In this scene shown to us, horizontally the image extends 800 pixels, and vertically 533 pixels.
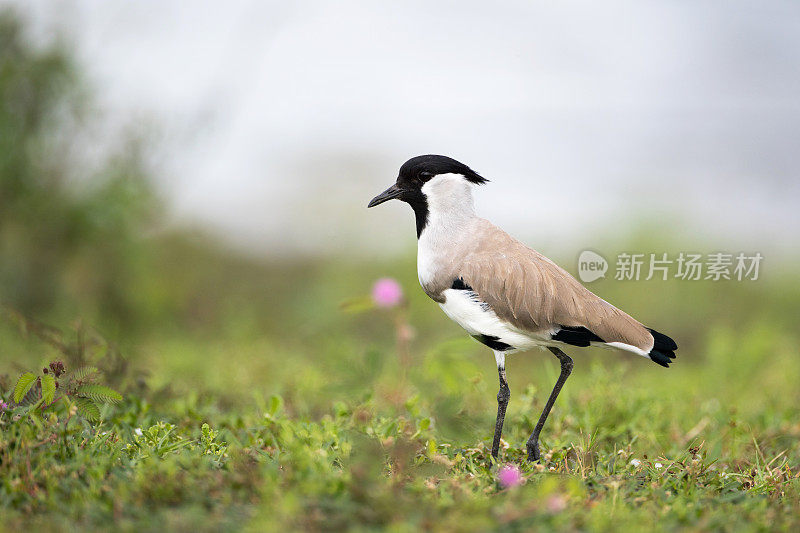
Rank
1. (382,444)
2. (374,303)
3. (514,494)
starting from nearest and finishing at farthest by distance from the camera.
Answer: (514,494)
(382,444)
(374,303)

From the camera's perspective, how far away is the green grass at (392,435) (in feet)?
8.71

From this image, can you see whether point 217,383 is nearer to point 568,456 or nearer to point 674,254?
point 568,456

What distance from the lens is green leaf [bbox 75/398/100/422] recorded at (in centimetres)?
329

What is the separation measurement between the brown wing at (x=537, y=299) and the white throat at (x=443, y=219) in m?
0.13

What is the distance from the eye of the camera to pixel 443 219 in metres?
3.70

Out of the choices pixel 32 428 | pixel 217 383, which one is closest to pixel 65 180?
pixel 217 383

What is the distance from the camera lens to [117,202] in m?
6.65

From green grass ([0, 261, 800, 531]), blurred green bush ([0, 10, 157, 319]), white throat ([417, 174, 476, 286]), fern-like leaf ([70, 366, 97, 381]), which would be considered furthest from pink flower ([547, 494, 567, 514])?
blurred green bush ([0, 10, 157, 319])

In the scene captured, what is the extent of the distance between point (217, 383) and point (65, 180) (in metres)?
2.42

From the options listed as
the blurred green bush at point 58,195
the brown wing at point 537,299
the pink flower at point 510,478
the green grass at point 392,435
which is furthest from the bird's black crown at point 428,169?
the blurred green bush at point 58,195

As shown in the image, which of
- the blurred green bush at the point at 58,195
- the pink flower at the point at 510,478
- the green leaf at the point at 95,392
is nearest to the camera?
the pink flower at the point at 510,478

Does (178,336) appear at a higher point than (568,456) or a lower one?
lower

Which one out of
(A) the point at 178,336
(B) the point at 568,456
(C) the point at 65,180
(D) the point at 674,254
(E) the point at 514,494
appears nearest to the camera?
(E) the point at 514,494

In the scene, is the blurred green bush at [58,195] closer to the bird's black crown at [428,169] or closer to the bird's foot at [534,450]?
the bird's black crown at [428,169]
